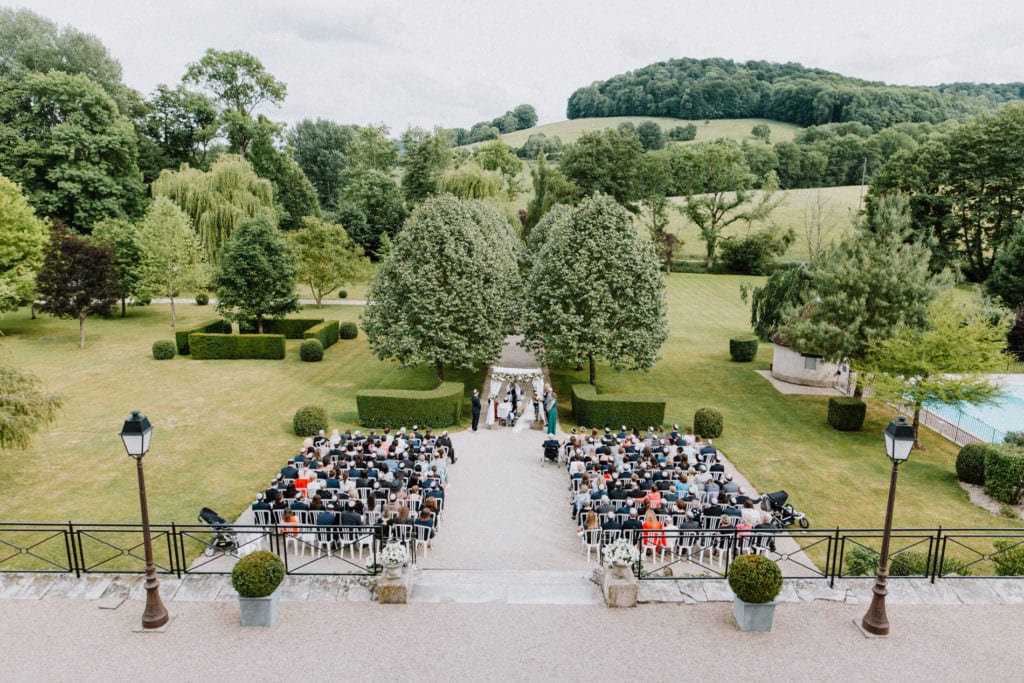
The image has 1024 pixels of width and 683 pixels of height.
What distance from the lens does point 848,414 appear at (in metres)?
25.4

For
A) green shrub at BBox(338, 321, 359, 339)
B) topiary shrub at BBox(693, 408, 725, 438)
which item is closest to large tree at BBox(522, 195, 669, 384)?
topiary shrub at BBox(693, 408, 725, 438)

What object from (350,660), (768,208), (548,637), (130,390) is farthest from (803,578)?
(768,208)

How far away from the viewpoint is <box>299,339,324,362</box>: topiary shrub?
116 feet

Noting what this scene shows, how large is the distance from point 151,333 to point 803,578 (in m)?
41.3

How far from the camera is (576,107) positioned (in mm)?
165750

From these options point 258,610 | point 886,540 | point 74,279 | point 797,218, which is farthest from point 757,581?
point 797,218

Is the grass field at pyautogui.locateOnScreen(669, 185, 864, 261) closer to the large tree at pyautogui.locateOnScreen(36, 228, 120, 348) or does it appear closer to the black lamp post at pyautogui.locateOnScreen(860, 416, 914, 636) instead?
the large tree at pyautogui.locateOnScreen(36, 228, 120, 348)

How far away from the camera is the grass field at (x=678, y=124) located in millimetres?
123188

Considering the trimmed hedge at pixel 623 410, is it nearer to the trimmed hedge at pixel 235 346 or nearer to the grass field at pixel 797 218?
the trimmed hedge at pixel 235 346

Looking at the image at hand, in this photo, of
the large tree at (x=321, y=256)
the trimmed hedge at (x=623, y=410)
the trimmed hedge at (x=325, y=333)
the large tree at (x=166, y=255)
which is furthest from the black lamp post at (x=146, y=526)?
the large tree at (x=321, y=256)

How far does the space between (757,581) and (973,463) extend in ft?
47.6

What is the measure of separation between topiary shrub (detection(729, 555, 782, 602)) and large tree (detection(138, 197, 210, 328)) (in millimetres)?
41548

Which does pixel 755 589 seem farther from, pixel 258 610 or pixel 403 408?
pixel 403 408

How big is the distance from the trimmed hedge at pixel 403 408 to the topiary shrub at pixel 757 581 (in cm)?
1528
